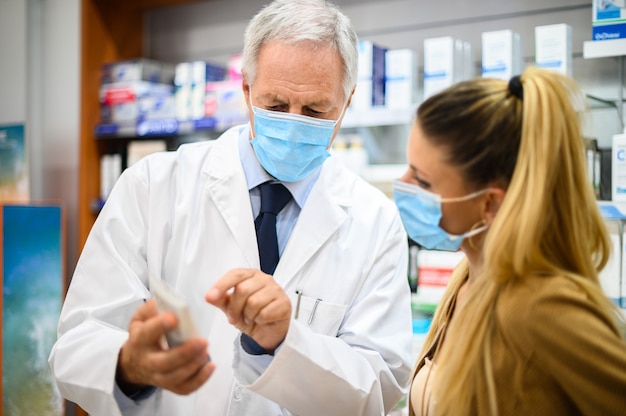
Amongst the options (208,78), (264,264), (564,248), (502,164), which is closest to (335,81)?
(264,264)

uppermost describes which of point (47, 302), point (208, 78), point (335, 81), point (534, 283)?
point (208, 78)

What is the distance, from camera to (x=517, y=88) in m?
1.27

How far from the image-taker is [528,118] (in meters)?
1.21

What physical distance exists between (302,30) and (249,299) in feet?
2.62

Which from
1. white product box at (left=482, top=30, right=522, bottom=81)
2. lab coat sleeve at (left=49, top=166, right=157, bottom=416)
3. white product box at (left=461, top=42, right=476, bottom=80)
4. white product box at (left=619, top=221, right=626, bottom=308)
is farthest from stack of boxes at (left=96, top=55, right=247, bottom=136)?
white product box at (left=619, top=221, right=626, bottom=308)

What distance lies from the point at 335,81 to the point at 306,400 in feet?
2.76

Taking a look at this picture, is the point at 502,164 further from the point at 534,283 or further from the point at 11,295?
the point at 11,295

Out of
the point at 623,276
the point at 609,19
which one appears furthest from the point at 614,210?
the point at 609,19

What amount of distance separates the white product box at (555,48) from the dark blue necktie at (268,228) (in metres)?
1.30

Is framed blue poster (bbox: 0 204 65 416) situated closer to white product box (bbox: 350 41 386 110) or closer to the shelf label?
the shelf label

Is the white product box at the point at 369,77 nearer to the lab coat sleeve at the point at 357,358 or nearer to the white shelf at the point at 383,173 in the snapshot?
the white shelf at the point at 383,173

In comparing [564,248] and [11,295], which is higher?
[564,248]

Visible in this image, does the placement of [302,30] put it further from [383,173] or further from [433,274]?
[433,274]

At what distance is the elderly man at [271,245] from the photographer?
1598 mm
